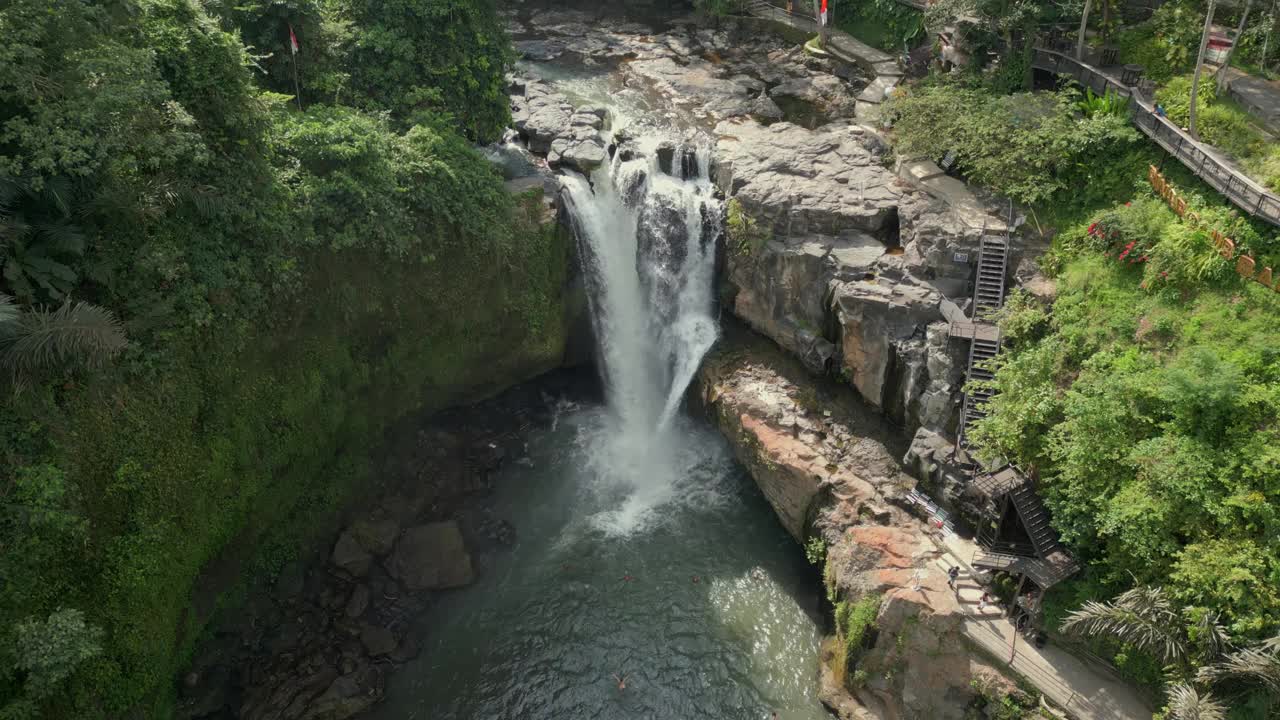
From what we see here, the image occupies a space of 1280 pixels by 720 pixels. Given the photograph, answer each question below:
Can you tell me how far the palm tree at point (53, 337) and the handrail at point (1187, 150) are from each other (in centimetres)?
2774

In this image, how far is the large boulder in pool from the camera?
23828 millimetres

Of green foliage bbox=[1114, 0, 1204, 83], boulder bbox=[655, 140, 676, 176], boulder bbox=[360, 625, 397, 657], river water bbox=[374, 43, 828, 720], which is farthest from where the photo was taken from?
boulder bbox=[655, 140, 676, 176]

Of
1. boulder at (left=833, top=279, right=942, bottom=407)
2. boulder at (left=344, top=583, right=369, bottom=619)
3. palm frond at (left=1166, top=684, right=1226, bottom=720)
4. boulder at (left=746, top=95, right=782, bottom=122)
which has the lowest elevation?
boulder at (left=344, top=583, right=369, bottom=619)

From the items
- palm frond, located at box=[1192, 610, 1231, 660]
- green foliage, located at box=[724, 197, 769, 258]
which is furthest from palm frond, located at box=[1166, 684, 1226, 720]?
green foliage, located at box=[724, 197, 769, 258]

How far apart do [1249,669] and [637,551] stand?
50.5 ft

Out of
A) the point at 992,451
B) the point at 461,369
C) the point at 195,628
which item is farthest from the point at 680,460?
the point at 195,628

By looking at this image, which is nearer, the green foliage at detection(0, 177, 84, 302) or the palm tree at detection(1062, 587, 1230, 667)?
the green foliage at detection(0, 177, 84, 302)

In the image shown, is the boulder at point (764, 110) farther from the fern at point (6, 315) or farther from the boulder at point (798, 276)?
the fern at point (6, 315)

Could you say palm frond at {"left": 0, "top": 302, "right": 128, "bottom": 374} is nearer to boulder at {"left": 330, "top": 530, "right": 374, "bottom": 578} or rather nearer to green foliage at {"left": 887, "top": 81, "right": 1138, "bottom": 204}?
boulder at {"left": 330, "top": 530, "right": 374, "bottom": 578}

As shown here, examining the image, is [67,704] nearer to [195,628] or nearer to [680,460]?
[195,628]

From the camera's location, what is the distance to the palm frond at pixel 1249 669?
1493cm

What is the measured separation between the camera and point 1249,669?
15.0 m

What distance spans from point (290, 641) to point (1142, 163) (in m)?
28.9

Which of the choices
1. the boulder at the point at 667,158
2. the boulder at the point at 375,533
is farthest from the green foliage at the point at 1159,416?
the boulder at the point at 375,533
